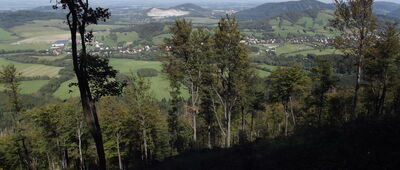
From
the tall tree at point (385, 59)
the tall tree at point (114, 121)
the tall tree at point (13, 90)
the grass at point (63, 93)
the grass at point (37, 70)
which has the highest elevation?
the tall tree at point (385, 59)

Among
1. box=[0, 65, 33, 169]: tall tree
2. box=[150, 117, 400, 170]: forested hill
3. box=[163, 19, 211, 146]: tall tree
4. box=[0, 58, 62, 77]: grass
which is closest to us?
box=[150, 117, 400, 170]: forested hill

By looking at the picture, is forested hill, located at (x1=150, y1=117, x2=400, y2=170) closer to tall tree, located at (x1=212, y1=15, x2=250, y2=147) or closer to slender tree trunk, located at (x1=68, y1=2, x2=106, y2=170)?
slender tree trunk, located at (x1=68, y1=2, x2=106, y2=170)

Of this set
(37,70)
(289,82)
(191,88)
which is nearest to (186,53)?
(191,88)

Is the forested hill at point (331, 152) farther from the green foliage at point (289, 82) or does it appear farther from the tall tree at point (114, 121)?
the green foliage at point (289, 82)

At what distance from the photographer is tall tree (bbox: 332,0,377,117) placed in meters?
19.2

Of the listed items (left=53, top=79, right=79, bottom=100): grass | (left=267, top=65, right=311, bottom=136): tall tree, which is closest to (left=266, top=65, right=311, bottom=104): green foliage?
(left=267, top=65, right=311, bottom=136): tall tree

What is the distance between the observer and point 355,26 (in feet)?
65.0

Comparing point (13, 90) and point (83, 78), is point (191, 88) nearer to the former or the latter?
point (83, 78)

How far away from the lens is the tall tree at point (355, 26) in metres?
19.2

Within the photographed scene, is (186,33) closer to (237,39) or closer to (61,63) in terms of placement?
(237,39)

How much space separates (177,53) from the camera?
24391 mm

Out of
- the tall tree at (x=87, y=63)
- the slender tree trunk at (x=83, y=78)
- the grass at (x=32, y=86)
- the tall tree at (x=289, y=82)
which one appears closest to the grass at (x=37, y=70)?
the grass at (x=32, y=86)

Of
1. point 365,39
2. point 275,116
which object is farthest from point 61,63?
point 365,39

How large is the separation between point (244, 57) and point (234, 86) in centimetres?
244
